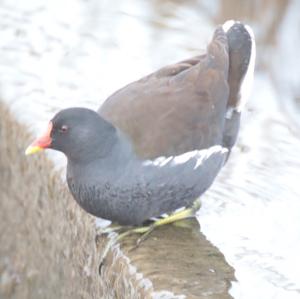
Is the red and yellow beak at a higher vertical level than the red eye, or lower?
lower

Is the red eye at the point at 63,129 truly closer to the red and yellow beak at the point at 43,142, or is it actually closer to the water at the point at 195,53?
the red and yellow beak at the point at 43,142

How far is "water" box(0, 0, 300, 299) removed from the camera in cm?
462

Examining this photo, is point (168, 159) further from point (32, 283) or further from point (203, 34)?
point (203, 34)

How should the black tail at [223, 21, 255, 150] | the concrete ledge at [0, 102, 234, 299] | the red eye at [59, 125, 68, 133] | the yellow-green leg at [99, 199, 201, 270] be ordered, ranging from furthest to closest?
the black tail at [223, 21, 255, 150], the yellow-green leg at [99, 199, 201, 270], the red eye at [59, 125, 68, 133], the concrete ledge at [0, 102, 234, 299]

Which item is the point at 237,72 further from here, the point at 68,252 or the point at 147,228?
the point at 68,252

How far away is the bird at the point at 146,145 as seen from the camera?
14.4 ft

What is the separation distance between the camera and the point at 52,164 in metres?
5.28

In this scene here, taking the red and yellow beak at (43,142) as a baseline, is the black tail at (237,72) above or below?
above

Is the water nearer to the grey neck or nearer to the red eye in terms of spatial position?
the grey neck

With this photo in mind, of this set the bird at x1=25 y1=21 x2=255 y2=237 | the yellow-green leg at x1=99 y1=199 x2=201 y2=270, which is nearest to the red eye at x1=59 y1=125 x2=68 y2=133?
the bird at x1=25 y1=21 x2=255 y2=237

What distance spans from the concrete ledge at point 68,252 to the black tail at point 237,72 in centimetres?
46

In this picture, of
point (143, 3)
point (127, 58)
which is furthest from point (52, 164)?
point (143, 3)

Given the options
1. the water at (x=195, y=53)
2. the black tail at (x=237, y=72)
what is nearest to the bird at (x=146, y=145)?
the black tail at (x=237, y=72)

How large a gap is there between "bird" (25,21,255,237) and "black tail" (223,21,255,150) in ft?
0.50
